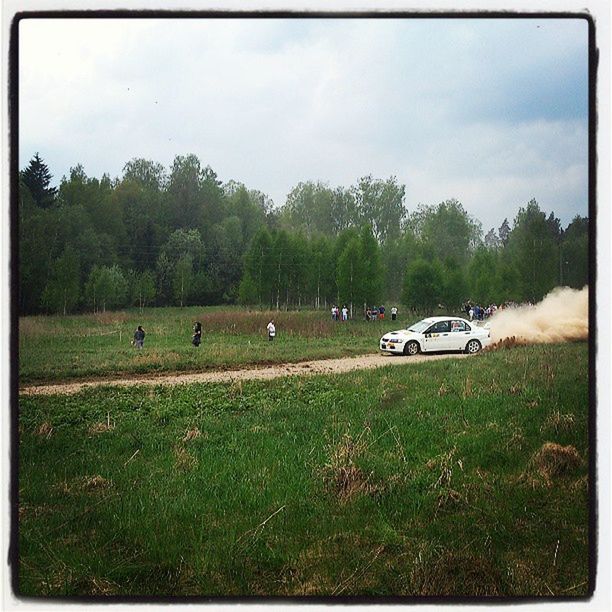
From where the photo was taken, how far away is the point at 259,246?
350 centimetres

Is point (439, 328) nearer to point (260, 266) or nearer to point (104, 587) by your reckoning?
point (260, 266)

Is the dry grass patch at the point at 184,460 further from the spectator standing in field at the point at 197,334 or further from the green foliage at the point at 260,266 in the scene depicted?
the green foliage at the point at 260,266

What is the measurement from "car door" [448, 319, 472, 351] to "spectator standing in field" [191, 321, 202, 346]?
→ 160 cm

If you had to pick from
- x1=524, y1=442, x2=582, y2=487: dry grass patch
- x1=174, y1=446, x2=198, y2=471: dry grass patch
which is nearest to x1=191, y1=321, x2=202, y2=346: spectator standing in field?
x1=174, y1=446, x2=198, y2=471: dry grass patch

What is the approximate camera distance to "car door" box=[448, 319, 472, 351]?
141 inches

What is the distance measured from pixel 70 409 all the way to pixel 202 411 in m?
0.76

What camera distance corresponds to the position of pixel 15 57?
308 centimetres

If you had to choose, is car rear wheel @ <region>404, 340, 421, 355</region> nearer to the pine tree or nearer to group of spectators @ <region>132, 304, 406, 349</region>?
group of spectators @ <region>132, 304, 406, 349</region>

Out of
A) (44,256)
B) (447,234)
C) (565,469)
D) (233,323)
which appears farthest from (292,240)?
(565,469)

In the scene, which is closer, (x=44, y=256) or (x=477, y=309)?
(x=44, y=256)

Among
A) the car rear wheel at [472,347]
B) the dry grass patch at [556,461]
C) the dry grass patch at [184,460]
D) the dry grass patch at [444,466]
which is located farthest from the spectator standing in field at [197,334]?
the dry grass patch at [556,461]

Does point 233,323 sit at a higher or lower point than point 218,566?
higher

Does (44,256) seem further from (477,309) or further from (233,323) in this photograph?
(477,309)

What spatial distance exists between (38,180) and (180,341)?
123 cm
